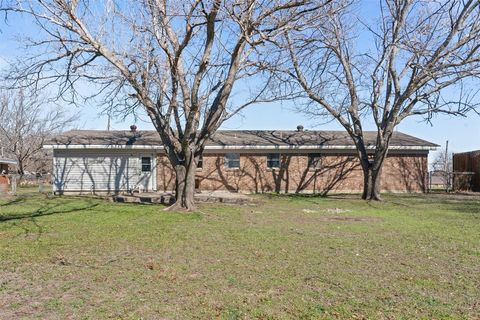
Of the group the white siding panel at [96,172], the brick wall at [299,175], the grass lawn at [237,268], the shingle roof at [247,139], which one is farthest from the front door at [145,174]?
the grass lawn at [237,268]

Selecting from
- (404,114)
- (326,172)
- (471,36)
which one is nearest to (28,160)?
(326,172)

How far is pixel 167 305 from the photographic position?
15.1 feet

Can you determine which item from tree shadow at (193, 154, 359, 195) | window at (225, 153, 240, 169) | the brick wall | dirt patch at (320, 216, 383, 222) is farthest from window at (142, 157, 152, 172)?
dirt patch at (320, 216, 383, 222)

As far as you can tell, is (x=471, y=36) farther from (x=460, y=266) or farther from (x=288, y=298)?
(x=288, y=298)

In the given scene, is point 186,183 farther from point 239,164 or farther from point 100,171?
point 100,171

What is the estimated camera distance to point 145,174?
2244 centimetres

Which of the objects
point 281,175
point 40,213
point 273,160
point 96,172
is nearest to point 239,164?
point 273,160

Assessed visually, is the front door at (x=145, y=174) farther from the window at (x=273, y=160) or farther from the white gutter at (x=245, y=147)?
the window at (x=273, y=160)

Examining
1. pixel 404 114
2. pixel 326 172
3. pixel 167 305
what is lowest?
pixel 167 305

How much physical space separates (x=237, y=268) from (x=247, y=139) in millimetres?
17746

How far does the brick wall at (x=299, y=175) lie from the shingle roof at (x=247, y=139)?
2.40ft

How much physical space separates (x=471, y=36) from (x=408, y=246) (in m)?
12.0

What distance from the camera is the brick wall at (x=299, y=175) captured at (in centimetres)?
2270

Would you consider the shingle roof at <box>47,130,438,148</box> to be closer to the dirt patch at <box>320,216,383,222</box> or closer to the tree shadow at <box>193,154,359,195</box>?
the tree shadow at <box>193,154,359,195</box>
